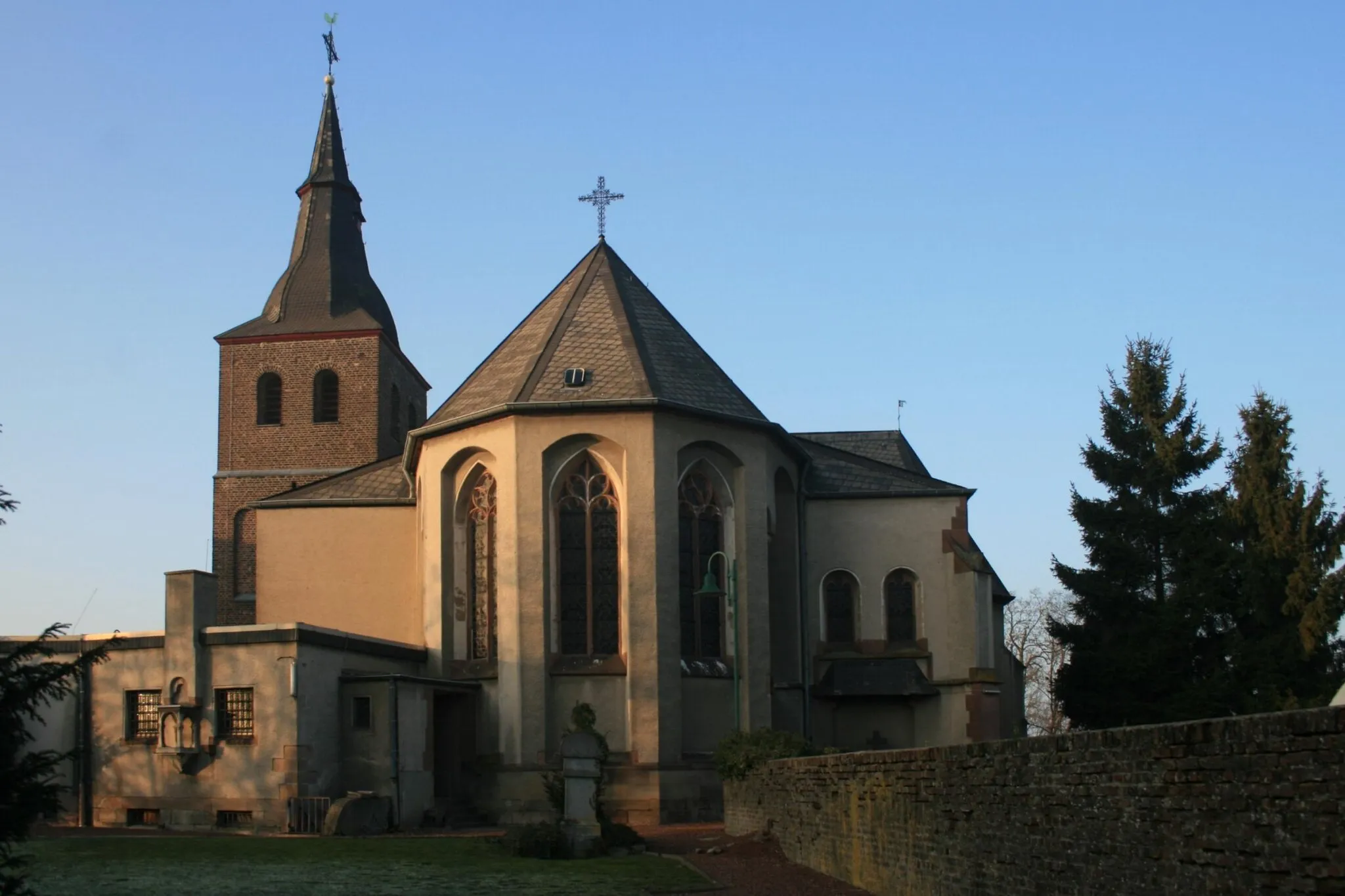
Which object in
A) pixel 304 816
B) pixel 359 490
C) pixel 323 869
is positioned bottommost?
pixel 304 816

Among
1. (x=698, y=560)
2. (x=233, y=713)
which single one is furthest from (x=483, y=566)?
(x=233, y=713)

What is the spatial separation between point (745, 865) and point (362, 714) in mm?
10982

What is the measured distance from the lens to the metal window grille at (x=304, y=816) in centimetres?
2584

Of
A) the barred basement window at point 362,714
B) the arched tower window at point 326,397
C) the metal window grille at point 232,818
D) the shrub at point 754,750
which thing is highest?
the arched tower window at point 326,397

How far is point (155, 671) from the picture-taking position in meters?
27.9

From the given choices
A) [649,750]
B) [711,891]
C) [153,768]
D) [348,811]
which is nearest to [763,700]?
[649,750]

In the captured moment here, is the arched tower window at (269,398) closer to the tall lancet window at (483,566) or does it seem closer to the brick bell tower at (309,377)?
the brick bell tower at (309,377)

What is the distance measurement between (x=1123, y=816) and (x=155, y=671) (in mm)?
22425

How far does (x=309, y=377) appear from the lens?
50656mm

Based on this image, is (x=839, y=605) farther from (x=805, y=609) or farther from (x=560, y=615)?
(x=560, y=615)

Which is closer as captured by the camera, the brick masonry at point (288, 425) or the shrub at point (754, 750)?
the shrub at point (754, 750)

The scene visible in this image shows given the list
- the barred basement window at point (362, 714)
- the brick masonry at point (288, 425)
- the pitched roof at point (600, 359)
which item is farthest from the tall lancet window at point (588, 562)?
the brick masonry at point (288, 425)

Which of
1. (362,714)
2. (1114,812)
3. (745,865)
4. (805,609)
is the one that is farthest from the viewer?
(805,609)

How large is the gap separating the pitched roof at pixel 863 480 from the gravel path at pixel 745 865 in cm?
1121
